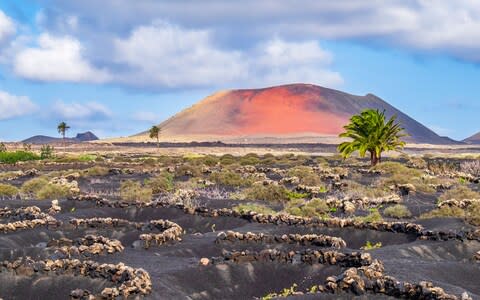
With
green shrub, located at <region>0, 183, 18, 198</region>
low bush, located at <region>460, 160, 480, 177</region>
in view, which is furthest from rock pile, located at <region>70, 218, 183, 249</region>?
low bush, located at <region>460, 160, 480, 177</region>

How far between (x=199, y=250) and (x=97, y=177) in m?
26.8

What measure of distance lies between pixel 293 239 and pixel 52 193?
15460 mm

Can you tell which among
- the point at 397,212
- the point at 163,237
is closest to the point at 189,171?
the point at 397,212

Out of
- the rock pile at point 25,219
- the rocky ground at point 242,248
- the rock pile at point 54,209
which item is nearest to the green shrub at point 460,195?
the rocky ground at point 242,248

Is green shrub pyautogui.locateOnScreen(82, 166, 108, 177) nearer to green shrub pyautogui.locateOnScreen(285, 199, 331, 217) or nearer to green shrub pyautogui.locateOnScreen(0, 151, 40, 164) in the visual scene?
green shrub pyautogui.locateOnScreen(285, 199, 331, 217)

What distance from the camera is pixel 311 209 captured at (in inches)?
913

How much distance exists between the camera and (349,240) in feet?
61.1

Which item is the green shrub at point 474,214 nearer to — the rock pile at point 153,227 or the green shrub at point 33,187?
the rock pile at point 153,227

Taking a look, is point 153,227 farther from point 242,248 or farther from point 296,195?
point 296,195

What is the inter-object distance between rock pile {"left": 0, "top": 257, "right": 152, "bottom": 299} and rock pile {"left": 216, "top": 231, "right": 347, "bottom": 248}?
184 inches

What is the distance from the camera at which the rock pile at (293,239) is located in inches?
650

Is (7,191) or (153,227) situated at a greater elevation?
(7,191)

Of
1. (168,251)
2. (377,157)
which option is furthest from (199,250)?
(377,157)

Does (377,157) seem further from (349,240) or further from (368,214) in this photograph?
(349,240)
